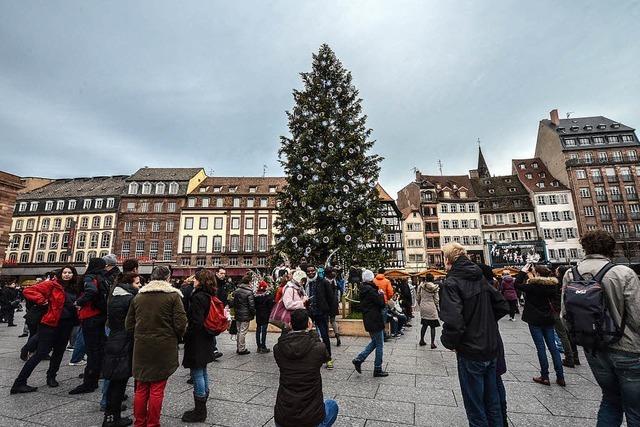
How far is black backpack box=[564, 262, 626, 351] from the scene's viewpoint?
9.03ft

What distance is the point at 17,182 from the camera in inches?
704

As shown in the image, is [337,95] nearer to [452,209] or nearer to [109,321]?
[109,321]

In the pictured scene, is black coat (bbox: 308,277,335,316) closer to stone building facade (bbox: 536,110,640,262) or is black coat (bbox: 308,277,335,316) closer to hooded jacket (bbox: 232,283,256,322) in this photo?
hooded jacket (bbox: 232,283,256,322)

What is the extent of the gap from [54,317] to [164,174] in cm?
5011

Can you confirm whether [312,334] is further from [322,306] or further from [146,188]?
[146,188]

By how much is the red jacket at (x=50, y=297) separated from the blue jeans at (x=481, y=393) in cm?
622

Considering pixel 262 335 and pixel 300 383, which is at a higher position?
pixel 300 383

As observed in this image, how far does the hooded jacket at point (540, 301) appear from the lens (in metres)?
5.30

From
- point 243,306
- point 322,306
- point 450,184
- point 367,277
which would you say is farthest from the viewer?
point 450,184

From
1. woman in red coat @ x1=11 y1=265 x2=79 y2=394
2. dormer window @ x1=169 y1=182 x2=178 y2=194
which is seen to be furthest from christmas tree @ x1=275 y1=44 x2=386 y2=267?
dormer window @ x1=169 y1=182 x2=178 y2=194

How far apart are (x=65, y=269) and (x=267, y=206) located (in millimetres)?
41370

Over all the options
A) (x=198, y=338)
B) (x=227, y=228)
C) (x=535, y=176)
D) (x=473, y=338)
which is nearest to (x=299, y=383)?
(x=473, y=338)

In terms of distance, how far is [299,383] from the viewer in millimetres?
2828

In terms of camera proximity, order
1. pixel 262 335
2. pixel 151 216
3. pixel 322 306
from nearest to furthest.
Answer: pixel 322 306 → pixel 262 335 → pixel 151 216
